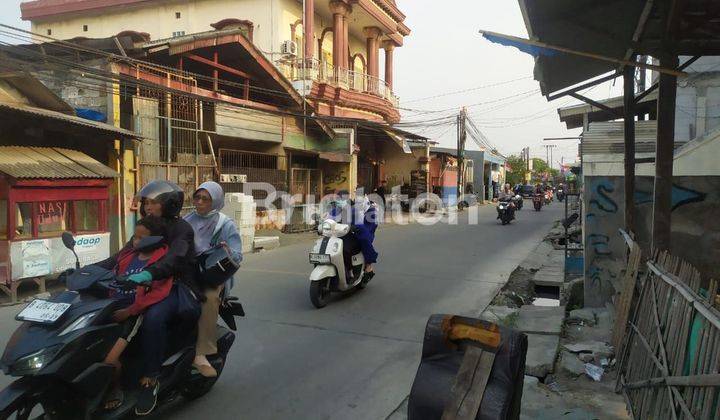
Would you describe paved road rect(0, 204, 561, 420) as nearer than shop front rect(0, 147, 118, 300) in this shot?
Yes

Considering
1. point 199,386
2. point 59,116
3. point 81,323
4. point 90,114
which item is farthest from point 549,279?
point 90,114

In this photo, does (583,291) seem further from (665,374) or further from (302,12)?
(302,12)

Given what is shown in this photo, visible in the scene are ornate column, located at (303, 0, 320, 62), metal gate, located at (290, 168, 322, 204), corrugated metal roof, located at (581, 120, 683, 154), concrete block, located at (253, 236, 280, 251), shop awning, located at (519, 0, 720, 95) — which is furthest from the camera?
ornate column, located at (303, 0, 320, 62)

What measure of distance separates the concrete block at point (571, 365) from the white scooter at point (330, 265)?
312 centimetres

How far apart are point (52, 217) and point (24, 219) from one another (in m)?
0.44

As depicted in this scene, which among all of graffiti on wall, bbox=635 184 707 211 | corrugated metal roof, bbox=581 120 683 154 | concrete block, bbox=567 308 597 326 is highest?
corrugated metal roof, bbox=581 120 683 154

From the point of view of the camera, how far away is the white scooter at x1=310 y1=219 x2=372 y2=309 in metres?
6.76

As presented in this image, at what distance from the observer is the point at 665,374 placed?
9.23 feet

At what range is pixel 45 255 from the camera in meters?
7.74

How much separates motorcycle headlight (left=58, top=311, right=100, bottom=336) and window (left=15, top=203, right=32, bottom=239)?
19.4ft

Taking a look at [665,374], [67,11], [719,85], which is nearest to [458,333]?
[665,374]

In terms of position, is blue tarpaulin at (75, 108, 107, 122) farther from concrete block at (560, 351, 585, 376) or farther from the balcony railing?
concrete block at (560, 351, 585, 376)

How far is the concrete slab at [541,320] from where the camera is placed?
5.57 m

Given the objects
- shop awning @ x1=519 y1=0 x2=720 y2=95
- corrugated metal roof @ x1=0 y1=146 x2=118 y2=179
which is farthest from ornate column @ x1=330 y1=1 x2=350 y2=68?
shop awning @ x1=519 y1=0 x2=720 y2=95
